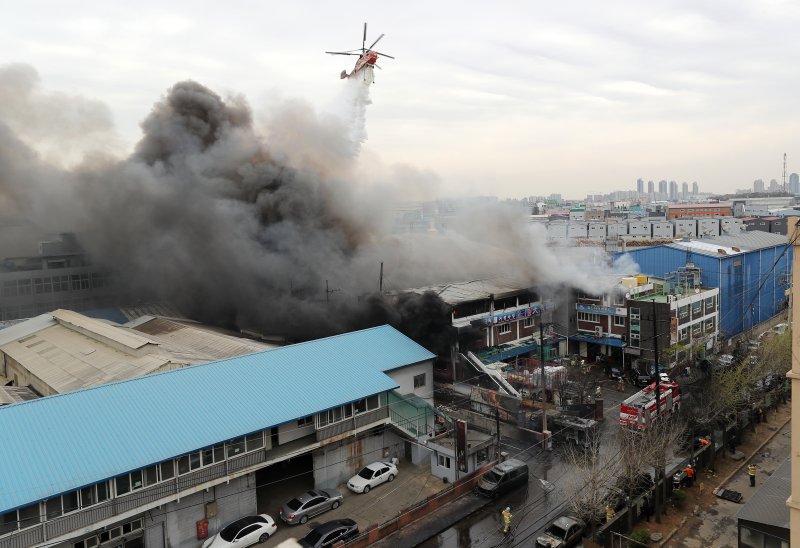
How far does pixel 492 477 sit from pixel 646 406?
21.6ft

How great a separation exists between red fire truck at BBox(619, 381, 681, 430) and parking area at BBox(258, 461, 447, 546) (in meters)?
7.16

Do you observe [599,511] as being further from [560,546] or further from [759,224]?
[759,224]

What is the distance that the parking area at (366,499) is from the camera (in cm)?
1486

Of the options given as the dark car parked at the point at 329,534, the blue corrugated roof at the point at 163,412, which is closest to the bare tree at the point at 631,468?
the blue corrugated roof at the point at 163,412

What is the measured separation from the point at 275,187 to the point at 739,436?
25.0 metres

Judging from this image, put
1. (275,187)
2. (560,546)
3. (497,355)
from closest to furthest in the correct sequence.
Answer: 1. (560,546)
2. (497,355)
3. (275,187)

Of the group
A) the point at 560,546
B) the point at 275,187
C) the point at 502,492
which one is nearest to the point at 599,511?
the point at 560,546

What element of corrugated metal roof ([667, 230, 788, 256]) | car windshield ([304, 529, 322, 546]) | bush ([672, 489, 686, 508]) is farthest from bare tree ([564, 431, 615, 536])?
corrugated metal roof ([667, 230, 788, 256])

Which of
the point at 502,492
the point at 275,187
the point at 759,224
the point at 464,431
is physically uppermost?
the point at 275,187

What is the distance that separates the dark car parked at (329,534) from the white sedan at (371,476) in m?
2.19

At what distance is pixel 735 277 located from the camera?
120 feet

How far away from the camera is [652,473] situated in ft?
55.2

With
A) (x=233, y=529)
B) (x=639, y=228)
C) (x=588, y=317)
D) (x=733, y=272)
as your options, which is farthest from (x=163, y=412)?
(x=639, y=228)

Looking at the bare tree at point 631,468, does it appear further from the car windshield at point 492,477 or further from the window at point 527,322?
the window at point 527,322
